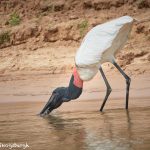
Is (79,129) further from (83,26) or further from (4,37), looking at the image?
(4,37)

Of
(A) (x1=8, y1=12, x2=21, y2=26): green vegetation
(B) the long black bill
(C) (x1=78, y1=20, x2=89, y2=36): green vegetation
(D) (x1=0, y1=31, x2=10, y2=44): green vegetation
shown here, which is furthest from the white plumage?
(A) (x1=8, y1=12, x2=21, y2=26): green vegetation

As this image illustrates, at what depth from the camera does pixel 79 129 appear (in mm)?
7207

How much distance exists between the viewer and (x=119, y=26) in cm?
865

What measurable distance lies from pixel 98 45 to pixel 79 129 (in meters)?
1.84

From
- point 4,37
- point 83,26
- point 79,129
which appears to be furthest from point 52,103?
point 4,37

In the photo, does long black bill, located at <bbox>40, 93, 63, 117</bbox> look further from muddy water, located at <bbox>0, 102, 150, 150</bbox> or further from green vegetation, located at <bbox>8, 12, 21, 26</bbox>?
green vegetation, located at <bbox>8, 12, 21, 26</bbox>

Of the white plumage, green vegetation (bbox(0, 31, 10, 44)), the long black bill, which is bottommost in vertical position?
green vegetation (bbox(0, 31, 10, 44))

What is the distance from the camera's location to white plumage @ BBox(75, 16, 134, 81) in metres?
8.57

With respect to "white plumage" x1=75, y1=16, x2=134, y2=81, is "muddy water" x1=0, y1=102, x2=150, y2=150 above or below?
below

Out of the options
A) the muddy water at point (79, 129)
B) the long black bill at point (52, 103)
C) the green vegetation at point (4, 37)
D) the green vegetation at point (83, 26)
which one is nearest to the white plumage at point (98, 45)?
the long black bill at point (52, 103)

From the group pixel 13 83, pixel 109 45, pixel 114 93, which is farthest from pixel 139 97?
pixel 13 83

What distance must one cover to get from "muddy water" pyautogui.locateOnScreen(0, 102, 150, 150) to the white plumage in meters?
0.70

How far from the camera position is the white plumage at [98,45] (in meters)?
8.57

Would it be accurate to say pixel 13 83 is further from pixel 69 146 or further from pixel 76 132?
pixel 69 146
